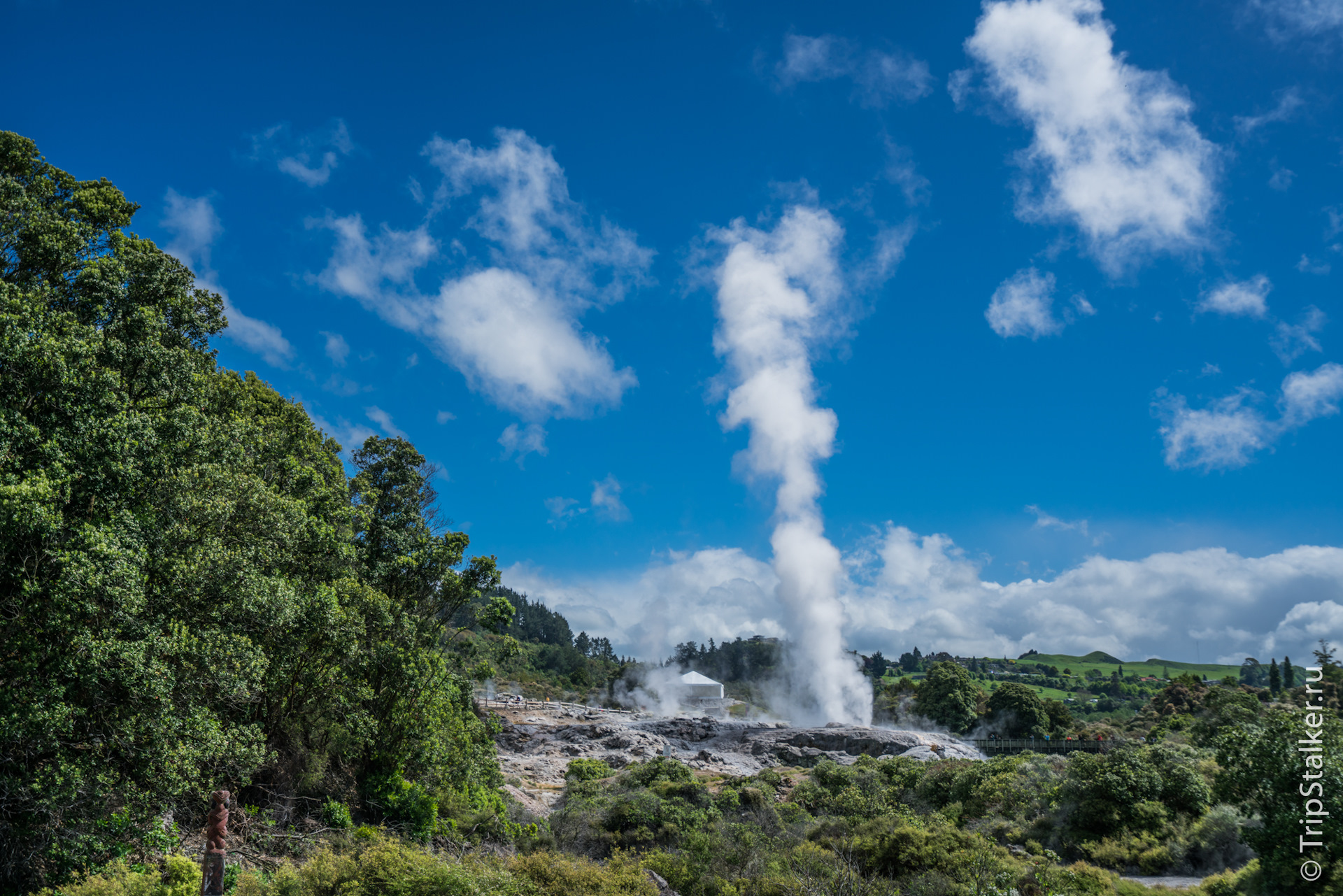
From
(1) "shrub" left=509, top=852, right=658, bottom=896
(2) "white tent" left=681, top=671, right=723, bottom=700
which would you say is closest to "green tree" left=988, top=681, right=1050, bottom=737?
(2) "white tent" left=681, top=671, right=723, bottom=700

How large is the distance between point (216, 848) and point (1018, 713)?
68.5m

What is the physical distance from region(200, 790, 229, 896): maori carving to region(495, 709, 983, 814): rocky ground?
33.4m

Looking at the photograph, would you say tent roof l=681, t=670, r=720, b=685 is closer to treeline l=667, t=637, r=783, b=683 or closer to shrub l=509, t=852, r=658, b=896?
treeline l=667, t=637, r=783, b=683

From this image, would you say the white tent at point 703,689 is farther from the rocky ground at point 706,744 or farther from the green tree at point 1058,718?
the green tree at point 1058,718

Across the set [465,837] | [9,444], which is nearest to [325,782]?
[465,837]

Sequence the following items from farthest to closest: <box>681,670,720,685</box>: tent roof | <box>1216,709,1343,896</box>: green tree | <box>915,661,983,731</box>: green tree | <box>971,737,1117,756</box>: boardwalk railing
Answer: <box>681,670,720,685</box>: tent roof < <box>915,661,983,731</box>: green tree < <box>971,737,1117,756</box>: boardwalk railing < <box>1216,709,1343,896</box>: green tree

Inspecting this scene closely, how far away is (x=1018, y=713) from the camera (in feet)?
203

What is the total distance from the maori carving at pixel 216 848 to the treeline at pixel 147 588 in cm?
436

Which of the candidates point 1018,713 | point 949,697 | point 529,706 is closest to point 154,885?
point 1018,713

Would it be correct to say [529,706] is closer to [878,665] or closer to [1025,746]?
[1025,746]

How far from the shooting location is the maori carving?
8492mm

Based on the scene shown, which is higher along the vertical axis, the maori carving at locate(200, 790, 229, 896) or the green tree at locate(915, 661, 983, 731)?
the maori carving at locate(200, 790, 229, 896)

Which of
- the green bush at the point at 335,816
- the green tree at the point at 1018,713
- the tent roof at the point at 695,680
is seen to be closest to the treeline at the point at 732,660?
the tent roof at the point at 695,680

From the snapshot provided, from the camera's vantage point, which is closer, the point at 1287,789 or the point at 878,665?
the point at 1287,789
